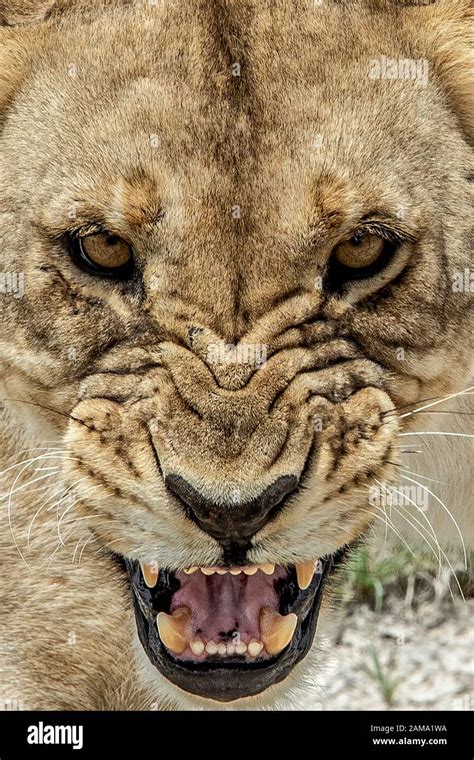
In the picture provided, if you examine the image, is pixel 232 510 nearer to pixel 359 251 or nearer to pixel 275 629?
pixel 275 629

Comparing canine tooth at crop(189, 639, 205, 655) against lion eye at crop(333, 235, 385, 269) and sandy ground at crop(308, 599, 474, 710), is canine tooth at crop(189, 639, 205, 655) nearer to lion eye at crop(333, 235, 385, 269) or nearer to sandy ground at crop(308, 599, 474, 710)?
lion eye at crop(333, 235, 385, 269)

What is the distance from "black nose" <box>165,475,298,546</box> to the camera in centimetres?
252

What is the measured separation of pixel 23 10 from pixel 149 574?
1.18m

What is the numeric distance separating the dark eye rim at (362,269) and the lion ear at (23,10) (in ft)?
2.72

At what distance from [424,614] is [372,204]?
105 inches

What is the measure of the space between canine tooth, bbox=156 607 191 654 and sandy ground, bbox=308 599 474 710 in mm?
1636

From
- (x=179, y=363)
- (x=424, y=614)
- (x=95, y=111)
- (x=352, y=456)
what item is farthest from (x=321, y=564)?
(x=424, y=614)

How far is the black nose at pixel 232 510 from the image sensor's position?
2.52 meters

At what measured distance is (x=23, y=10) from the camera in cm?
302

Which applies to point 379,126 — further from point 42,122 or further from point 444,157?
point 42,122

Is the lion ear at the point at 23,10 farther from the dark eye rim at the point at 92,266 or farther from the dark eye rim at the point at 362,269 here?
the dark eye rim at the point at 362,269

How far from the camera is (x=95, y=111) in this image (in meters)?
2.83

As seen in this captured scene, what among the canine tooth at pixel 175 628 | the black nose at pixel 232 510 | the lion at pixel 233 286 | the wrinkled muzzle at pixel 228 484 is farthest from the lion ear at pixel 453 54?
the canine tooth at pixel 175 628

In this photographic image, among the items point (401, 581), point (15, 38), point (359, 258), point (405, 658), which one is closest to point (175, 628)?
point (359, 258)
